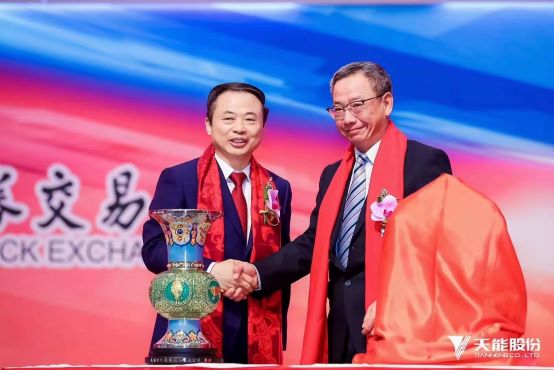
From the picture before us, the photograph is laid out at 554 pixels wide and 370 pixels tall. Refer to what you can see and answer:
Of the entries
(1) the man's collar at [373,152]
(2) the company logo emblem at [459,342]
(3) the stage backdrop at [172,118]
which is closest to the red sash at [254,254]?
(1) the man's collar at [373,152]

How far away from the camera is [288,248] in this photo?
314 cm

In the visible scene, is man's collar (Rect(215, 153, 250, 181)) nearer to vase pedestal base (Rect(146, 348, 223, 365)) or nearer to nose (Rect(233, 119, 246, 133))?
nose (Rect(233, 119, 246, 133))

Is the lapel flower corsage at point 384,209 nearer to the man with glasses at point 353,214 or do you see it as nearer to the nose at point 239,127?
the man with glasses at point 353,214

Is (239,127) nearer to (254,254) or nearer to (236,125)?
(236,125)

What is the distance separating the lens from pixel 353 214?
2.96m

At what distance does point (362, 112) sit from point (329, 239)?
1.19ft

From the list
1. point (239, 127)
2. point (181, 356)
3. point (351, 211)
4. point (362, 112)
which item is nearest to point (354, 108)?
point (362, 112)

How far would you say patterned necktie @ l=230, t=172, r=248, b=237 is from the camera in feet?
10.7

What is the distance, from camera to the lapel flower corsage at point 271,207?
10.6ft

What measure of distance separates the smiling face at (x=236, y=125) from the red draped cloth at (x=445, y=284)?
1.21 meters

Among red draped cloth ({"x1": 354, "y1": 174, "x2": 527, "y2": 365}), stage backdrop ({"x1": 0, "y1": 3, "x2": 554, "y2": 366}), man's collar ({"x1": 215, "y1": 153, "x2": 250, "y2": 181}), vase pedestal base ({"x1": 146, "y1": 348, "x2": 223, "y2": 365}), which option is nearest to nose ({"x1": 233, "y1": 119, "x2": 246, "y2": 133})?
man's collar ({"x1": 215, "y1": 153, "x2": 250, "y2": 181})

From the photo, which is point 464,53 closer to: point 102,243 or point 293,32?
point 293,32

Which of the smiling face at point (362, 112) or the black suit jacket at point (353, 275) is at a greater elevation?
the smiling face at point (362, 112)

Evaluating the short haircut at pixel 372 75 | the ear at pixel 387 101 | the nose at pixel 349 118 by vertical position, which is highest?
the short haircut at pixel 372 75
